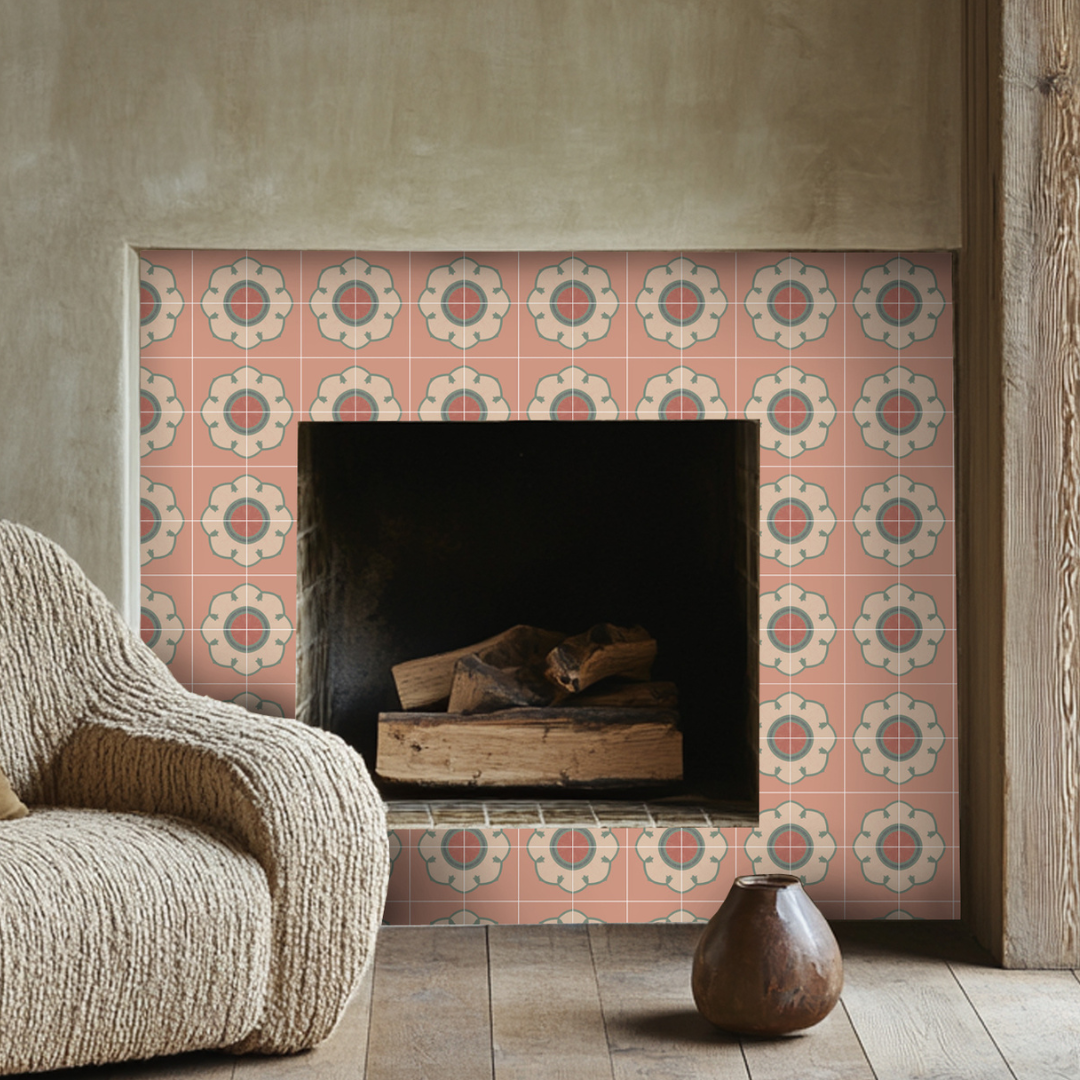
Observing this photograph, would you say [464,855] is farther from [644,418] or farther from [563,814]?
[644,418]

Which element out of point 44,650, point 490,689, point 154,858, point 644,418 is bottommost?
point 154,858

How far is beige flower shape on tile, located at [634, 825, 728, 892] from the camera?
2.74 m

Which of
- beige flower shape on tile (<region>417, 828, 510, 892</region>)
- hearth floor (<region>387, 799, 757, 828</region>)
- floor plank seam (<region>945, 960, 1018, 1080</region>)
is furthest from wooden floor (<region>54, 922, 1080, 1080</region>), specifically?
hearth floor (<region>387, 799, 757, 828</region>)

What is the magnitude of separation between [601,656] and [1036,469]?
1.07m

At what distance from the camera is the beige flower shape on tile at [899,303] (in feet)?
9.00

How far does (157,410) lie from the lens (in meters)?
2.73

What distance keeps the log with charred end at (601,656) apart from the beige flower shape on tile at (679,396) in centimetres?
62

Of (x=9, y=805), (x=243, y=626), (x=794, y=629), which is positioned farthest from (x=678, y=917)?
(x=9, y=805)

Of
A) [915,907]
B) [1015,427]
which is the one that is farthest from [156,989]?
[1015,427]

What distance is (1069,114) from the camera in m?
2.46

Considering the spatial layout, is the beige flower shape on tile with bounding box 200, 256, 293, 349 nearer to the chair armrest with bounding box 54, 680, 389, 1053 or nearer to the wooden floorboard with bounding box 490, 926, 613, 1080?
the chair armrest with bounding box 54, 680, 389, 1053

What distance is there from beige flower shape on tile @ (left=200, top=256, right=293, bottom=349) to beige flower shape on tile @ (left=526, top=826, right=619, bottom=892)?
3.90 feet

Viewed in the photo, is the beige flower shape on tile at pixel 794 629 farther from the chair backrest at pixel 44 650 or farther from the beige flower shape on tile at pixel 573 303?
the chair backrest at pixel 44 650

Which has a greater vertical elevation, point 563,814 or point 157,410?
point 157,410
